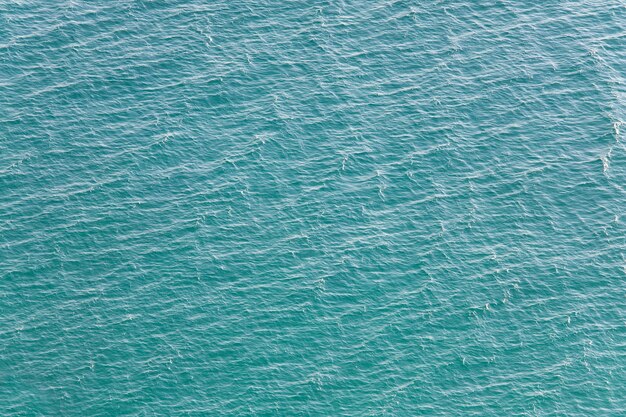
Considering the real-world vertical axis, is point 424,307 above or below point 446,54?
below

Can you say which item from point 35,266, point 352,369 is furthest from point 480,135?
point 35,266

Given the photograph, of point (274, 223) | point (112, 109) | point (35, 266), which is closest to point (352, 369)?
point (274, 223)

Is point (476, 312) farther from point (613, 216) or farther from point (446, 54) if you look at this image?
point (446, 54)

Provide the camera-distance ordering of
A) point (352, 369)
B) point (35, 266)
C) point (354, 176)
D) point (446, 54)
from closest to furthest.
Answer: point (352, 369)
point (35, 266)
point (354, 176)
point (446, 54)

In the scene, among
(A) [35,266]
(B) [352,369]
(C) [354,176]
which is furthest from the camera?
(C) [354,176]

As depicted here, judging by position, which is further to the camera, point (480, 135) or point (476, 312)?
point (480, 135)

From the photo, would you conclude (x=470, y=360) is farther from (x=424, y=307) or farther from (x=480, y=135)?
(x=480, y=135)
